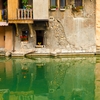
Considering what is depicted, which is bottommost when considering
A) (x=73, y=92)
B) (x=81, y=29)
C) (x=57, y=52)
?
(x=73, y=92)

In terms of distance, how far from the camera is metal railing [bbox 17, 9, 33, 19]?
1742cm

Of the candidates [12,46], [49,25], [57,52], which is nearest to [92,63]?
[57,52]

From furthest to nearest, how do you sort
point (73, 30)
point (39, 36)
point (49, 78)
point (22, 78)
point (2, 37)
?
point (39, 36) < point (2, 37) < point (73, 30) < point (49, 78) < point (22, 78)

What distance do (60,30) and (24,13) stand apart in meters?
2.87

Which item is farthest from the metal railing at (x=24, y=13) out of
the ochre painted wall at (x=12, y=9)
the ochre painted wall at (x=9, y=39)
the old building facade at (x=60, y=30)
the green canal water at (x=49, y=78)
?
the green canal water at (x=49, y=78)

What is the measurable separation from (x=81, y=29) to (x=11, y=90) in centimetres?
999

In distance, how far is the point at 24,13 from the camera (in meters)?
17.5

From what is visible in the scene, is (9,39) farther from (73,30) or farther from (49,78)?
(49,78)

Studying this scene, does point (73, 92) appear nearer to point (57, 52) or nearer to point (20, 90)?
point (20, 90)

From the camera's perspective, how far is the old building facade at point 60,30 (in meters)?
18.3

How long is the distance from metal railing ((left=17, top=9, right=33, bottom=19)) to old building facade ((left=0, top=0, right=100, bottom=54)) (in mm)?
809

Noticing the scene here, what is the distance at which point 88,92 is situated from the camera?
955 cm

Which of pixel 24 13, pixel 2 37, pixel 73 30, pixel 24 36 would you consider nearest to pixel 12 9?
pixel 24 13

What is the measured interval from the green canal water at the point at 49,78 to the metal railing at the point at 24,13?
2.98m
